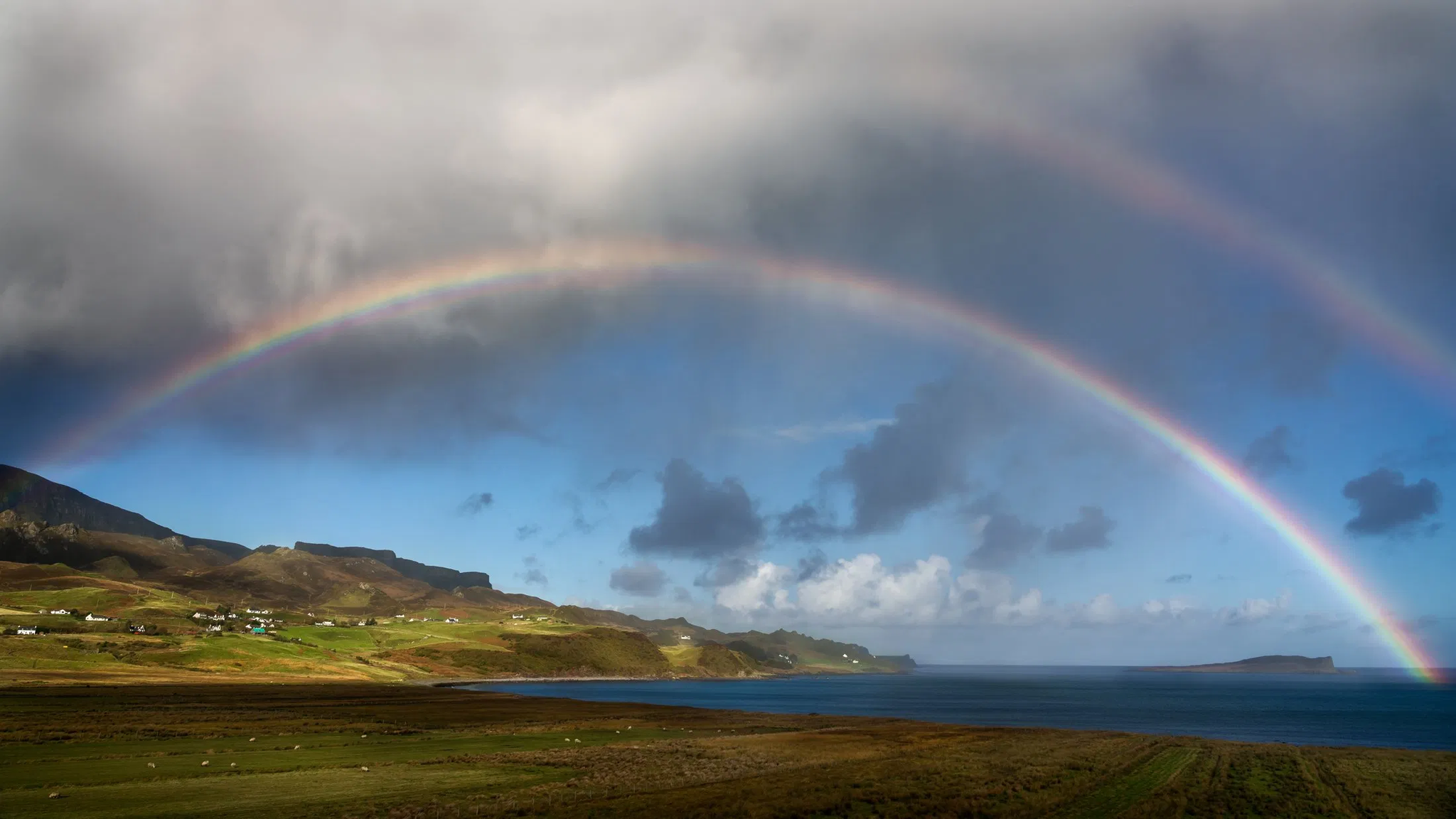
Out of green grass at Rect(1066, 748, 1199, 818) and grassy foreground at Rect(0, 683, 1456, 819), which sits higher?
green grass at Rect(1066, 748, 1199, 818)

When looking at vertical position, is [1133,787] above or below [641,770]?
above

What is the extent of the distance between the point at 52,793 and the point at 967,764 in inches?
2271

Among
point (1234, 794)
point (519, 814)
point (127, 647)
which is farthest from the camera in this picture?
point (127, 647)

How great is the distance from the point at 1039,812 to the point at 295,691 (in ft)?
464

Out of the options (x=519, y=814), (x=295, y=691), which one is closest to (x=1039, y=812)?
(x=519, y=814)

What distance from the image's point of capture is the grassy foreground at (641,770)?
43.4 m

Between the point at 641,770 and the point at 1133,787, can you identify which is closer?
the point at 1133,787

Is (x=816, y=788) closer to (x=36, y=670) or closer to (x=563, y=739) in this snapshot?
(x=563, y=739)

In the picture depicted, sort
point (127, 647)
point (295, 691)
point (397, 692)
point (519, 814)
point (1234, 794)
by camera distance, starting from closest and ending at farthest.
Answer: point (519, 814) → point (1234, 794) → point (295, 691) → point (397, 692) → point (127, 647)

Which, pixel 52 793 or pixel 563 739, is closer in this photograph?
pixel 52 793

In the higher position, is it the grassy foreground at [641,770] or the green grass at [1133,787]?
the green grass at [1133,787]

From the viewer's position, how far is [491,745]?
71500 millimetres

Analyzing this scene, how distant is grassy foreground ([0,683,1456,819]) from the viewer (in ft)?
143

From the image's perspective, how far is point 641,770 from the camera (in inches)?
2253
